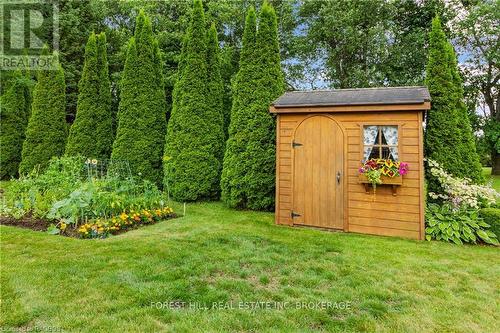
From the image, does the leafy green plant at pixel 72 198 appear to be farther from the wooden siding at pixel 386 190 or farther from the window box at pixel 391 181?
the window box at pixel 391 181

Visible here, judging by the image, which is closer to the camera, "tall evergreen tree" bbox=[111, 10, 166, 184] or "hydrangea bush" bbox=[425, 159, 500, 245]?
"hydrangea bush" bbox=[425, 159, 500, 245]

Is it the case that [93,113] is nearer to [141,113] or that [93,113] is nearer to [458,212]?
[141,113]

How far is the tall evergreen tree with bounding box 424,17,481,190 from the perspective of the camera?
4.87m

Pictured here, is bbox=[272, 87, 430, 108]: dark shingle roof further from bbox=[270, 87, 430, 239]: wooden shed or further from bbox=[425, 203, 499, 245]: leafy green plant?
bbox=[425, 203, 499, 245]: leafy green plant

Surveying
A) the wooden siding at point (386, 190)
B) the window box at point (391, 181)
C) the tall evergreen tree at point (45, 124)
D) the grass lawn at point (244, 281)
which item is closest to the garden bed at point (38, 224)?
the grass lawn at point (244, 281)

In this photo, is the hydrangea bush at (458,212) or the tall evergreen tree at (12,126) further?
the tall evergreen tree at (12,126)

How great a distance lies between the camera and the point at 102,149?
8.11 meters

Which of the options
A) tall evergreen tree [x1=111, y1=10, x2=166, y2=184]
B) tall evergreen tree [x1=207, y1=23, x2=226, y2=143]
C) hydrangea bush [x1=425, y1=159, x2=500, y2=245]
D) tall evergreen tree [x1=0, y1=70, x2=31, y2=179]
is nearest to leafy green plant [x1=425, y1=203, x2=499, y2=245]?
hydrangea bush [x1=425, y1=159, x2=500, y2=245]

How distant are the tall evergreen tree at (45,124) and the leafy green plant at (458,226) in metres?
9.98

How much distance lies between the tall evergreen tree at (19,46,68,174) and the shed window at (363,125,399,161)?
29.5 feet

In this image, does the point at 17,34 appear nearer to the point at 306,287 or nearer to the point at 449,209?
the point at 306,287

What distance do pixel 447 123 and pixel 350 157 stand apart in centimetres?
195

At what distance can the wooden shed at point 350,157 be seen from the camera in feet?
13.6

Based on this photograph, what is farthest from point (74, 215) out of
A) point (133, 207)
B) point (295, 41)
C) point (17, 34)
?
point (17, 34)
